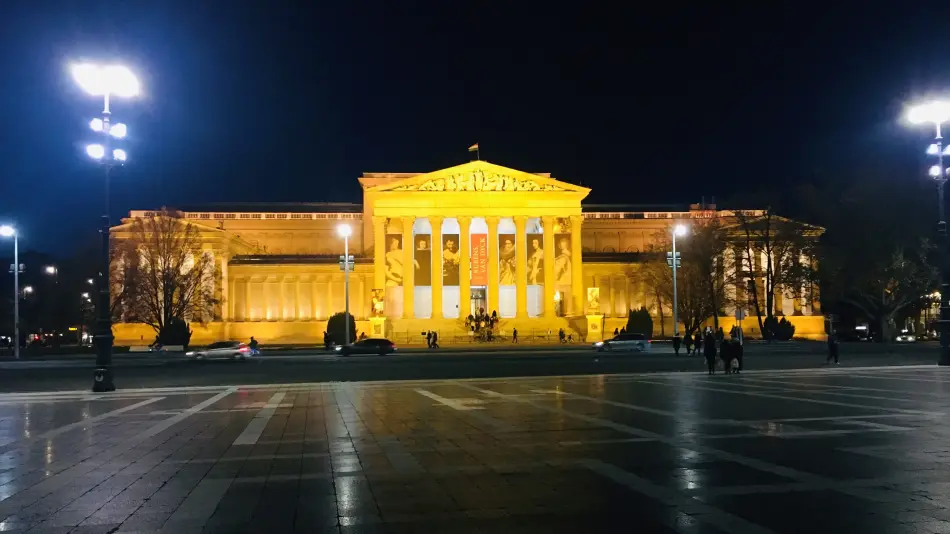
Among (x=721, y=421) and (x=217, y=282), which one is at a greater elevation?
(x=217, y=282)

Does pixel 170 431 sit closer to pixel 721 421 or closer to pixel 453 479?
pixel 453 479

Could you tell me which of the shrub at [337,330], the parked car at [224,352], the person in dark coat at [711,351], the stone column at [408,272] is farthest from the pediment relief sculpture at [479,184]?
the person in dark coat at [711,351]

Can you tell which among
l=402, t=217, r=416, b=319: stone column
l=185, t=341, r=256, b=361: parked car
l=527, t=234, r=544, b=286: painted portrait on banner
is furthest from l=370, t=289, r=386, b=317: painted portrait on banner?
l=185, t=341, r=256, b=361: parked car

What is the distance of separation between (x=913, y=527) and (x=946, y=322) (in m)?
31.6

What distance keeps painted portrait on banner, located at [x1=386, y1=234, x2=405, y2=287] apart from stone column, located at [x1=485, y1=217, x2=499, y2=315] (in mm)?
9664

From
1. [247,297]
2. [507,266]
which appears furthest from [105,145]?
[247,297]

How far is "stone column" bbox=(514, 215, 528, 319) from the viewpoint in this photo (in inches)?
3408

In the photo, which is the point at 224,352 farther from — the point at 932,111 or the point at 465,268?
the point at 932,111

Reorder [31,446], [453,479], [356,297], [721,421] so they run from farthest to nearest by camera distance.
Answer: [356,297] → [721,421] → [31,446] → [453,479]

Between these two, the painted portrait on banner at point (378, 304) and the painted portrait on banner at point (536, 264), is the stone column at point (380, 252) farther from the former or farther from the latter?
the painted portrait on banner at point (536, 264)

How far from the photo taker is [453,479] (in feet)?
34.6

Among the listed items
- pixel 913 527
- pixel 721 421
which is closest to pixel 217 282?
pixel 721 421

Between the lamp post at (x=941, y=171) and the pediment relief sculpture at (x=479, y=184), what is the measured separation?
2139 inches

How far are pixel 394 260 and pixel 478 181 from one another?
12.8 m
